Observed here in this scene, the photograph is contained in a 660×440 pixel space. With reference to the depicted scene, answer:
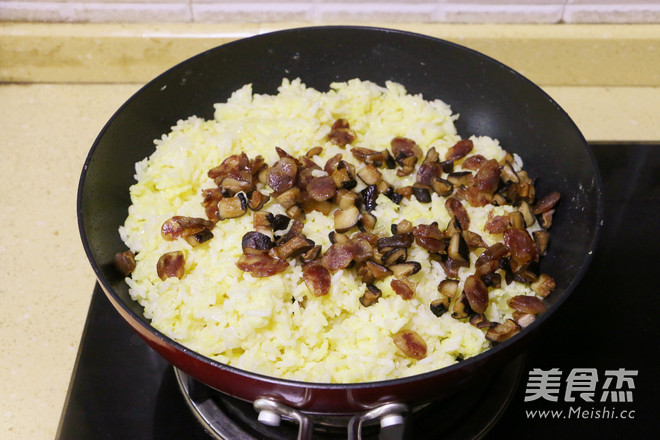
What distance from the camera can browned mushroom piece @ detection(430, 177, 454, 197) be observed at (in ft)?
5.38

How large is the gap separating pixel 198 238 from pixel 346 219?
36cm

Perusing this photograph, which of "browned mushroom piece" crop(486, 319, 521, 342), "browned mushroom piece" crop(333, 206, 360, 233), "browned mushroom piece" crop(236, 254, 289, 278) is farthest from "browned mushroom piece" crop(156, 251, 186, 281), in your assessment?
"browned mushroom piece" crop(486, 319, 521, 342)

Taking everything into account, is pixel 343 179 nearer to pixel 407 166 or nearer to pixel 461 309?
pixel 407 166

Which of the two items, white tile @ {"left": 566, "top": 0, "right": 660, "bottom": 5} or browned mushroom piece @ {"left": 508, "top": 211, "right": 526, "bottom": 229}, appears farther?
white tile @ {"left": 566, "top": 0, "right": 660, "bottom": 5}

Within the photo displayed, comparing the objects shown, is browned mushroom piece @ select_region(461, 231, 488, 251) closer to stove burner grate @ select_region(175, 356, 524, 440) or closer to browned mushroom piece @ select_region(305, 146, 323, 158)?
stove burner grate @ select_region(175, 356, 524, 440)

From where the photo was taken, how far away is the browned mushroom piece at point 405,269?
55.9 inches

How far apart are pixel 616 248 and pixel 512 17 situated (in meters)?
0.91

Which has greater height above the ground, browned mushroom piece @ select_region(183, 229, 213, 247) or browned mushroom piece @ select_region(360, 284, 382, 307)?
browned mushroom piece @ select_region(183, 229, 213, 247)

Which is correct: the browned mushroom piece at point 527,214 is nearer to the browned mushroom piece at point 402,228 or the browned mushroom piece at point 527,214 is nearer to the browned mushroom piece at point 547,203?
the browned mushroom piece at point 547,203

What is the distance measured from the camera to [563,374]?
1609 mm

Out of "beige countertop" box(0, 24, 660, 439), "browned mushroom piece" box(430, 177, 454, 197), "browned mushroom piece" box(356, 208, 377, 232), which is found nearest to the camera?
"browned mushroom piece" box(356, 208, 377, 232)

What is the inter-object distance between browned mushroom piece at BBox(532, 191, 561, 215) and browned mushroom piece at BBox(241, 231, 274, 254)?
71 cm

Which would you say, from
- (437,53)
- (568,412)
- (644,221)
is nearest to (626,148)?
(644,221)

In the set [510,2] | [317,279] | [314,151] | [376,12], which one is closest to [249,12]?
[376,12]
